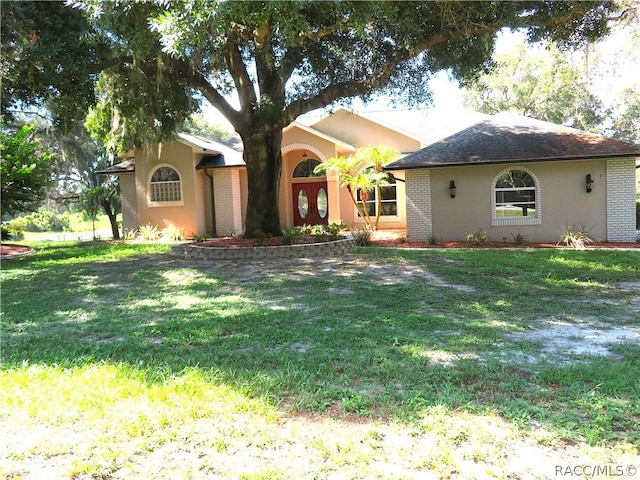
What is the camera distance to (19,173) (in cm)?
1512

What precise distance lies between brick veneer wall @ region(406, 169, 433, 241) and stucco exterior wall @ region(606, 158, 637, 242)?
5.30 metres

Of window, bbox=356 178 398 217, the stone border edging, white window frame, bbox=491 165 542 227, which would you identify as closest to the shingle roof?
window, bbox=356 178 398 217

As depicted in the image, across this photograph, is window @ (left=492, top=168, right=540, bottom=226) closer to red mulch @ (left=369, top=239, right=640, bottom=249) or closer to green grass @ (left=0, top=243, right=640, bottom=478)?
red mulch @ (left=369, top=239, right=640, bottom=249)

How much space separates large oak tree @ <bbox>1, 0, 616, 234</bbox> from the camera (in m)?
8.07

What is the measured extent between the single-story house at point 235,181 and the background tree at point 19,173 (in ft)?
15.5

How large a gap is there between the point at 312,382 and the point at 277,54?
11.0m

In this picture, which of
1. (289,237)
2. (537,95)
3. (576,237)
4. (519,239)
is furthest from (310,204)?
(537,95)

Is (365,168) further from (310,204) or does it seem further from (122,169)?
(122,169)

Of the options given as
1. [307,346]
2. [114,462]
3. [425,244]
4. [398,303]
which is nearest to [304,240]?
[425,244]

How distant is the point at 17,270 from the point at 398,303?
30.2 ft

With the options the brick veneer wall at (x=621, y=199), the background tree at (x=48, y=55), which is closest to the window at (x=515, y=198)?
the brick veneer wall at (x=621, y=199)

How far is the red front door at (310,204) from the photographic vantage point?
2177cm

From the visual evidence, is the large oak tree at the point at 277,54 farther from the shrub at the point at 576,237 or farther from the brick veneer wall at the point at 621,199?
the shrub at the point at 576,237

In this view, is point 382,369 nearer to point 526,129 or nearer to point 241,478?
point 241,478
